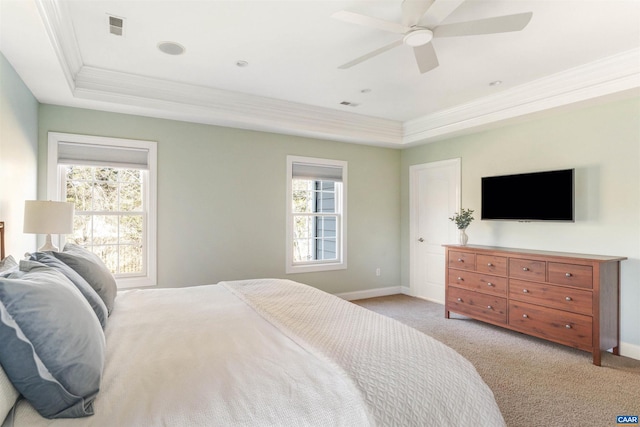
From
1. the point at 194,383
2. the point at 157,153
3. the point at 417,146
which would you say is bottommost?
the point at 194,383

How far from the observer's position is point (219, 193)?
14.2 feet

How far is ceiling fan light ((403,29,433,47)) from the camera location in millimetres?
2311

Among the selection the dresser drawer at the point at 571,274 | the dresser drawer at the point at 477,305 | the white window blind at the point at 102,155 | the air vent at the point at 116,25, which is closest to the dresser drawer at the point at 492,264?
the dresser drawer at the point at 477,305

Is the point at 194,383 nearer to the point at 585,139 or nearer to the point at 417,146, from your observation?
the point at 585,139

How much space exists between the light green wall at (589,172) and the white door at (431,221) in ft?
1.55

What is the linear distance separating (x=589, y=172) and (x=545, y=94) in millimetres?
900

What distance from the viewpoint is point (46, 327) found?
3.75 feet

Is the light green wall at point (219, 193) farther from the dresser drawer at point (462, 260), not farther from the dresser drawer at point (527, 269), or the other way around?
the dresser drawer at point (527, 269)

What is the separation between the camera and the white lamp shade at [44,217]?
8.64 feet

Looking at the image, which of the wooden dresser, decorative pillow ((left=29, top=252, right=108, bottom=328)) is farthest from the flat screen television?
decorative pillow ((left=29, top=252, right=108, bottom=328))

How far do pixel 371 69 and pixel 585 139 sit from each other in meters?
2.30

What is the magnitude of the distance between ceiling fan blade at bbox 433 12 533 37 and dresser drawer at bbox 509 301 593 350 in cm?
255

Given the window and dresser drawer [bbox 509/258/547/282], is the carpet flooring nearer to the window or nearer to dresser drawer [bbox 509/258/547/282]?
dresser drawer [bbox 509/258/547/282]

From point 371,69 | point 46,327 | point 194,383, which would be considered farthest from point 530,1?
point 46,327
